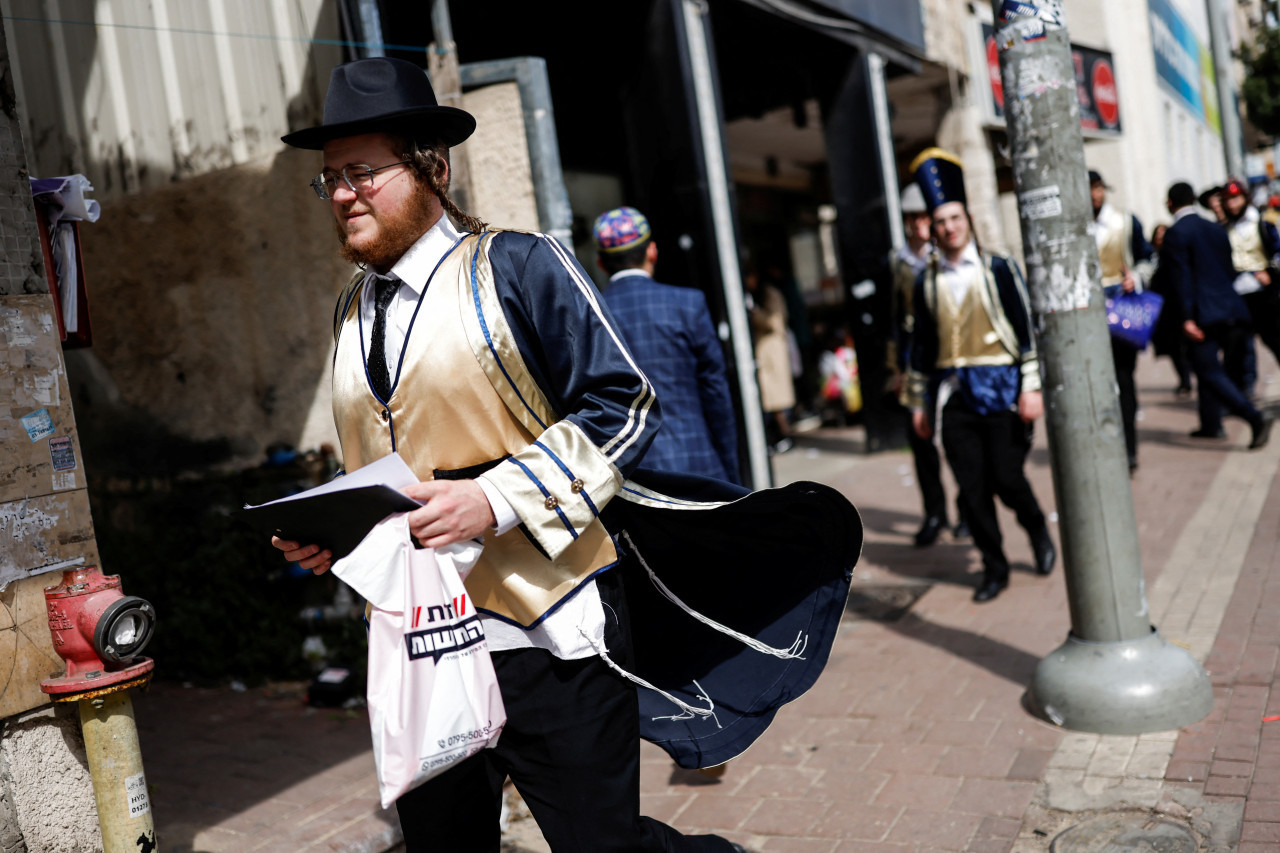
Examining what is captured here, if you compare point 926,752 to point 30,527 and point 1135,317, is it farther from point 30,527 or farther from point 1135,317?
point 1135,317

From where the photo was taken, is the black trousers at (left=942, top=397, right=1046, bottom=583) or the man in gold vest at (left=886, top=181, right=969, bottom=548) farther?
the man in gold vest at (left=886, top=181, right=969, bottom=548)

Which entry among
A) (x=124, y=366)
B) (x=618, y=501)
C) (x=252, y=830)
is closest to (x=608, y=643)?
(x=618, y=501)

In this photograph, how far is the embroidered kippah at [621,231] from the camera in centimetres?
472

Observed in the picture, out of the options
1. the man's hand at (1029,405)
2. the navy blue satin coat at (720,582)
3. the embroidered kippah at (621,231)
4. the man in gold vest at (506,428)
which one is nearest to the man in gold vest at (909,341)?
the man's hand at (1029,405)

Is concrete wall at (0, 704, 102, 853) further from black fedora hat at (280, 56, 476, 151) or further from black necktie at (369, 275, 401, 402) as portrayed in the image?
black fedora hat at (280, 56, 476, 151)

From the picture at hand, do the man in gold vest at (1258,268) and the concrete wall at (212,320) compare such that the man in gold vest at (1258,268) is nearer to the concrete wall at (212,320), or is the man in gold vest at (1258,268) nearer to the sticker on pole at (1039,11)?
the sticker on pole at (1039,11)

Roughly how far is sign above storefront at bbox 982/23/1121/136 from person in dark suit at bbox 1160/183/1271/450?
4.05 m

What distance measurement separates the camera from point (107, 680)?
265 centimetres

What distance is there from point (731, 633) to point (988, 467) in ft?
11.7

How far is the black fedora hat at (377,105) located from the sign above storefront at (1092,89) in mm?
11120

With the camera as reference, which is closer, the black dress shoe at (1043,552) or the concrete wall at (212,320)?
the concrete wall at (212,320)

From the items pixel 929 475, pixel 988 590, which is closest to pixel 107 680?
pixel 988 590

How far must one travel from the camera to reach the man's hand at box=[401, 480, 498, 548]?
1.92 m

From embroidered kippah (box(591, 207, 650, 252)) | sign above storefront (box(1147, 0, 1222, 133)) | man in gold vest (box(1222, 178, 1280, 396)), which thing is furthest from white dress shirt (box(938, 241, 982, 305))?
sign above storefront (box(1147, 0, 1222, 133))
